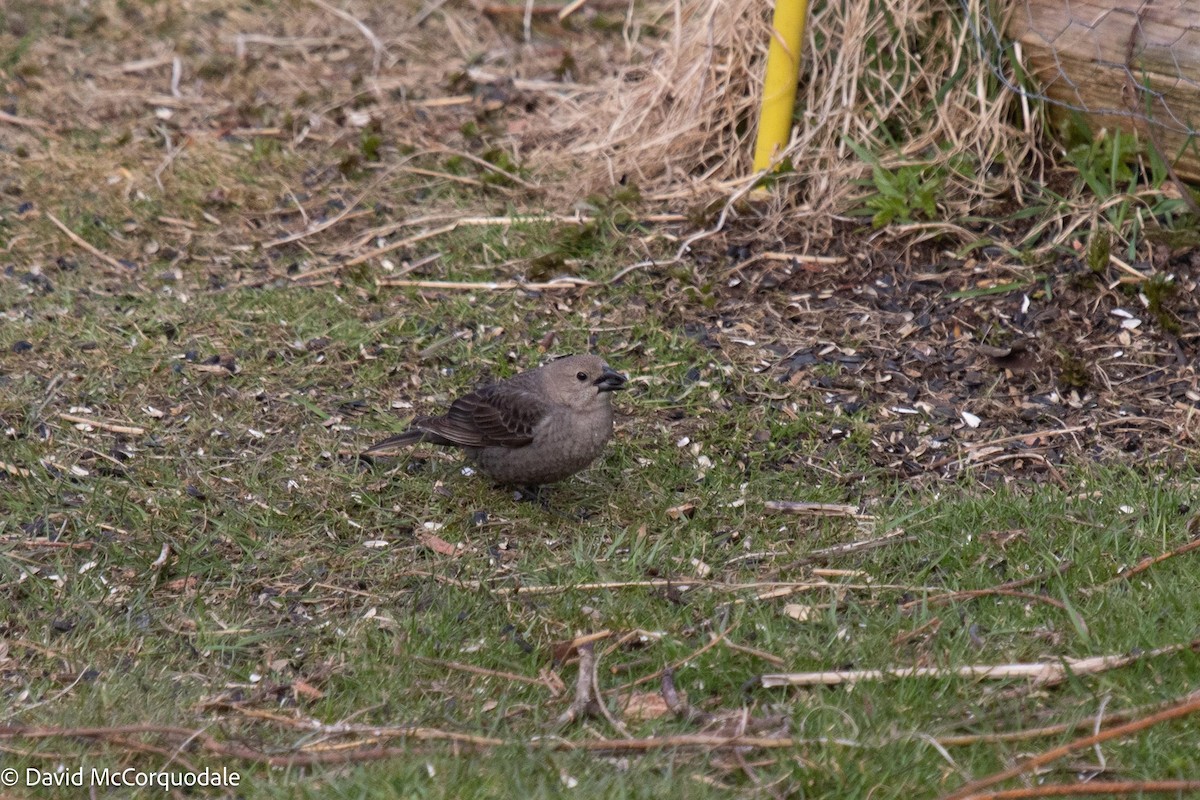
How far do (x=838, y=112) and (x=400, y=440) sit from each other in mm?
2760

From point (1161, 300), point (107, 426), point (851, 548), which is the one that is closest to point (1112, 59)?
point (1161, 300)

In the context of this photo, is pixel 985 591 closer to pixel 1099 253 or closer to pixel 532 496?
pixel 532 496

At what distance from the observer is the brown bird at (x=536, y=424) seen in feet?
15.6

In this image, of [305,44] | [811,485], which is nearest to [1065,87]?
[811,485]

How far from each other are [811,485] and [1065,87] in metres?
2.31

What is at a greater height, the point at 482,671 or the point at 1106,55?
the point at 1106,55

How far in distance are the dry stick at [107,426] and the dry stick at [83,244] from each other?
139cm

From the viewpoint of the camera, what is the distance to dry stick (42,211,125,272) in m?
6.50

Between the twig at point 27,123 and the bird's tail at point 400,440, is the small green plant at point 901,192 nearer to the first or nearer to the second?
the bird's tail at point 400,440

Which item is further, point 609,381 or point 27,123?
point 27,123

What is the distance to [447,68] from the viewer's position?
806 centimetres

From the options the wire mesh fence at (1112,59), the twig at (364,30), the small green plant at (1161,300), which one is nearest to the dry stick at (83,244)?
the twig at (364,30)

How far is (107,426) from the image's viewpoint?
520 centimetres

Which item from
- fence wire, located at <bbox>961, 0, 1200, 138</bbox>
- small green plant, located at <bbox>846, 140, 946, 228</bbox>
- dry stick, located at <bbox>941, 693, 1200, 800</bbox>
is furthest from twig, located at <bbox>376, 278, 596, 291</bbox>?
dry stick, located at <bbox>941, 693, 1200, 800</bbox>
